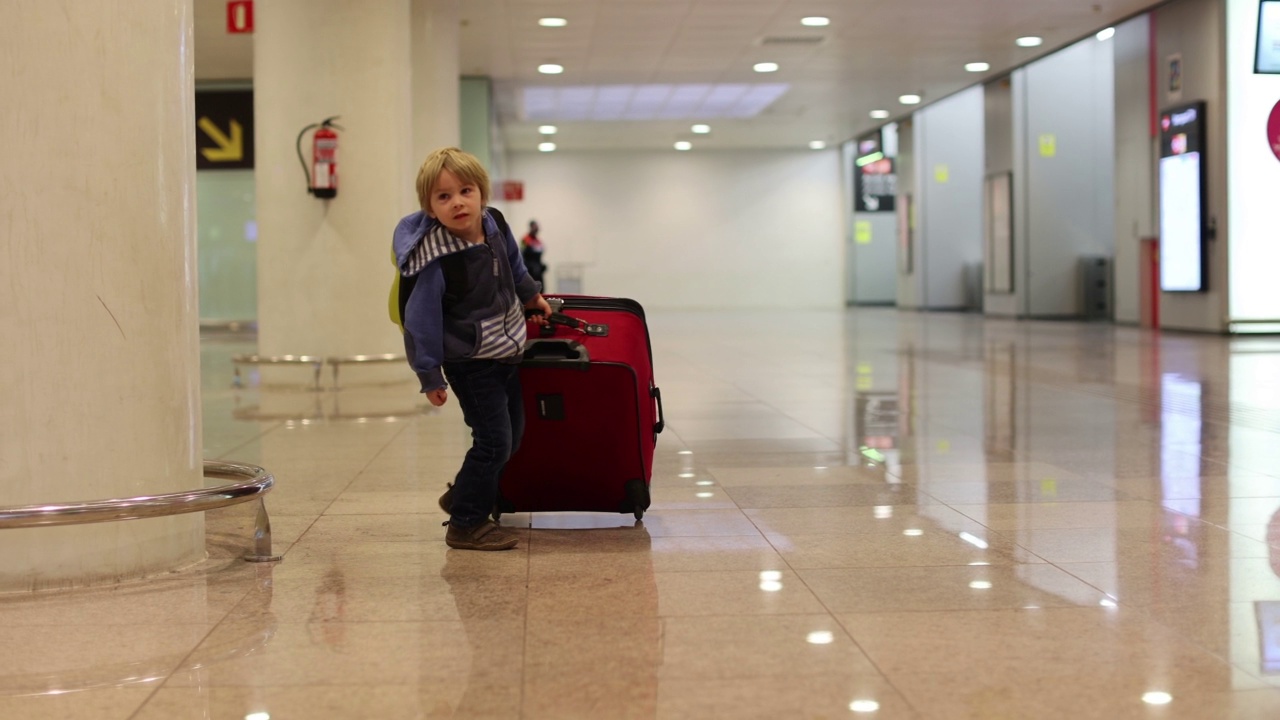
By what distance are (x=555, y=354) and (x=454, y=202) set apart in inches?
25.6

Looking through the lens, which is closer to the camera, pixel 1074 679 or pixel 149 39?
pixel 1074 679

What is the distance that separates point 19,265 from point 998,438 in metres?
5.19

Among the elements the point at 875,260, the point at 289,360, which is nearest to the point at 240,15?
the point at 289,360

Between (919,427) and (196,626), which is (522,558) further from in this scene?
(919,427)

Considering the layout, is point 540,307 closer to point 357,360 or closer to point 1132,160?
point 357,360

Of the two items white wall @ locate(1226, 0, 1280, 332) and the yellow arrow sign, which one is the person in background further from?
white wall @ locate(1226, 0, 1280, 332)

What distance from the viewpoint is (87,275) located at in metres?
3.73

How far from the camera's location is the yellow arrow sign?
25047mm

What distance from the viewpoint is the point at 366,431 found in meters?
8.14

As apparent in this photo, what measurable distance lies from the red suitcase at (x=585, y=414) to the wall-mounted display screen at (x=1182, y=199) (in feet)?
49.7

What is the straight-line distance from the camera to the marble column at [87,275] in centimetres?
366

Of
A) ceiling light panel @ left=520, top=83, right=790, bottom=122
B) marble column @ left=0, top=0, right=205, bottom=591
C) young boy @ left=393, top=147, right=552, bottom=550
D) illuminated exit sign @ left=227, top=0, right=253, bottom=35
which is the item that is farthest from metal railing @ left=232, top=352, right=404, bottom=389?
ceiling light panel @ left=520, top=83, right=790, bottom=122

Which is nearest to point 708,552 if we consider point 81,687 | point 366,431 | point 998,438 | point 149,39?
point 81,687

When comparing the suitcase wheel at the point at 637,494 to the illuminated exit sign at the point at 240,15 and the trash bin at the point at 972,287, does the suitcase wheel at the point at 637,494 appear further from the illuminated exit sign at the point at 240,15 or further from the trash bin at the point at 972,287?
the trash bin at the point at 972,287
